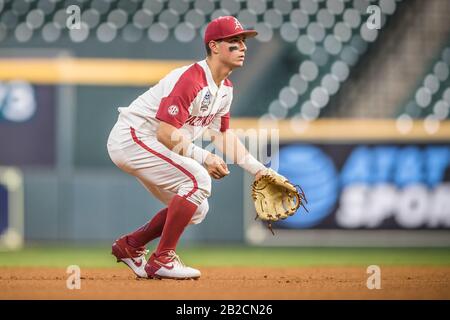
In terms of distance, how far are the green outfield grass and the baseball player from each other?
186 centimetres

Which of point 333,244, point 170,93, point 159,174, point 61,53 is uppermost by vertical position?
point 61,53

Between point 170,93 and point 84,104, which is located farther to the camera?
point 84,104

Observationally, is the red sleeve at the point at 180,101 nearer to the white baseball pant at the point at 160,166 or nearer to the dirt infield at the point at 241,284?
the white baseball pant at the point at 160,166

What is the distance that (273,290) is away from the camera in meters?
4.84

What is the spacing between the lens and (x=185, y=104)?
4988 millimetres

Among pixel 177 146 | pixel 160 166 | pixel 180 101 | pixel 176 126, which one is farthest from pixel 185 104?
pixel 160 166

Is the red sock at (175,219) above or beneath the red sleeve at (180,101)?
beneath

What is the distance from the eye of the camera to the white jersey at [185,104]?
4.96 metres

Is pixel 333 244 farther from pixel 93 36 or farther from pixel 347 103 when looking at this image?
pixel 93 36

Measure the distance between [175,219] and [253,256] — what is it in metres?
3.32

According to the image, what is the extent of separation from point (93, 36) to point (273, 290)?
609 centimetres
